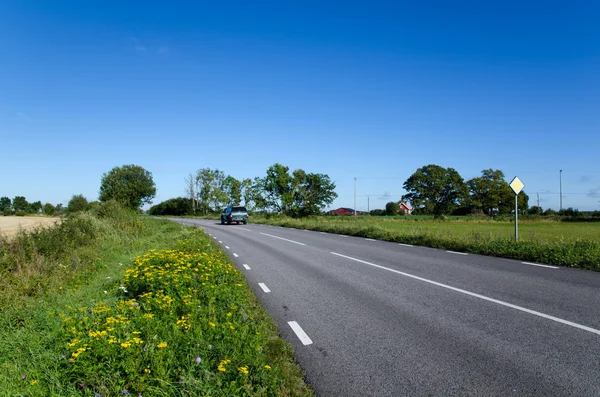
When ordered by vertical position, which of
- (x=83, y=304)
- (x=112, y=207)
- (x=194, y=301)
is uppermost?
(x=112, y=207)

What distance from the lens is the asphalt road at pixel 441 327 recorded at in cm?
357

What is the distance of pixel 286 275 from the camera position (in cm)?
938

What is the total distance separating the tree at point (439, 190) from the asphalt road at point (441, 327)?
8126cm

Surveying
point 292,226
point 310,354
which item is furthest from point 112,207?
point 310,354

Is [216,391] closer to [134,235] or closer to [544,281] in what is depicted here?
[544,281]

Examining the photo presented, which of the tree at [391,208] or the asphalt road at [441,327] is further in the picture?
the tree at [391,208]

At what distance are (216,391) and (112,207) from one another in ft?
75.9

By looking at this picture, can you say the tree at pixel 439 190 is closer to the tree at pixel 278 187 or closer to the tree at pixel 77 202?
the tree at pixel 278 187

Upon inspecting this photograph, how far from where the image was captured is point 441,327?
16.7 feet

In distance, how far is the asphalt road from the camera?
3566mm

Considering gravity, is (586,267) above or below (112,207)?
below

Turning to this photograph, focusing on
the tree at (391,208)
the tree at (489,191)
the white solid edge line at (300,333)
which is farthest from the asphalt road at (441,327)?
the tree at (391,208)

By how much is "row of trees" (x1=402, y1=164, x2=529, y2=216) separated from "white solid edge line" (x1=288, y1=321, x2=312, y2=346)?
3372 inches

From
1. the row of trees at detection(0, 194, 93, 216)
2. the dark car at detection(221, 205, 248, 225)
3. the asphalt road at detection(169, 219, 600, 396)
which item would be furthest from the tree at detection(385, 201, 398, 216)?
the asphalt road at detection(169, 219, 600, 396)
